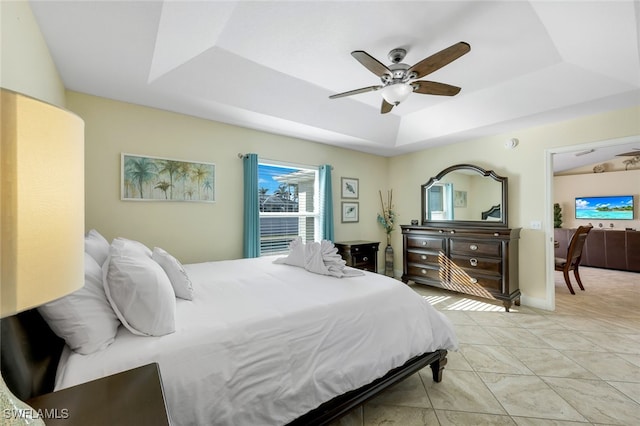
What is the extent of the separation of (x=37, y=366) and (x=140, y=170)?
2373mm

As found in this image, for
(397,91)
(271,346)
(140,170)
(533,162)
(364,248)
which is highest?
(397,91)

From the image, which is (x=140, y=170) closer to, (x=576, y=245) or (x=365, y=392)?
(x=365, y=392)

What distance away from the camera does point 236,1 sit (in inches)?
73.8

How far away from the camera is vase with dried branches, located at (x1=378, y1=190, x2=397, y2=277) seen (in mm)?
5242

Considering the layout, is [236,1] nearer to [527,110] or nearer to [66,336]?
[66,336]

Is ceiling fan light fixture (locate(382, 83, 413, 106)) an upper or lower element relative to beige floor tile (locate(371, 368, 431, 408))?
upper

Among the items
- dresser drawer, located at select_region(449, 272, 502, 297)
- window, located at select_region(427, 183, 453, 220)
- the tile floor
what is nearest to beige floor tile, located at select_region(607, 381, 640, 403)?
the tile floor

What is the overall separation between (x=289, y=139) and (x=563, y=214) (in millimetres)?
7558

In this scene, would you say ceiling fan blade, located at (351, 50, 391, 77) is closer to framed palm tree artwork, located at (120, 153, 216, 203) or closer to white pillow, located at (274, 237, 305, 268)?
white pillow, located at (274, 237, 305, 268)

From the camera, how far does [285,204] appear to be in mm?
4230

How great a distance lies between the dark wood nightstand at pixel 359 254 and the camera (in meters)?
4.34

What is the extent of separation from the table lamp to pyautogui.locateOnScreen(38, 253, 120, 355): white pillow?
0.68 meters

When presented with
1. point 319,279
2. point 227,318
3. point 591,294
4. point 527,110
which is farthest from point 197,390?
point 591,294

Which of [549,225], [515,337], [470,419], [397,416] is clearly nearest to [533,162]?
[549,225]
